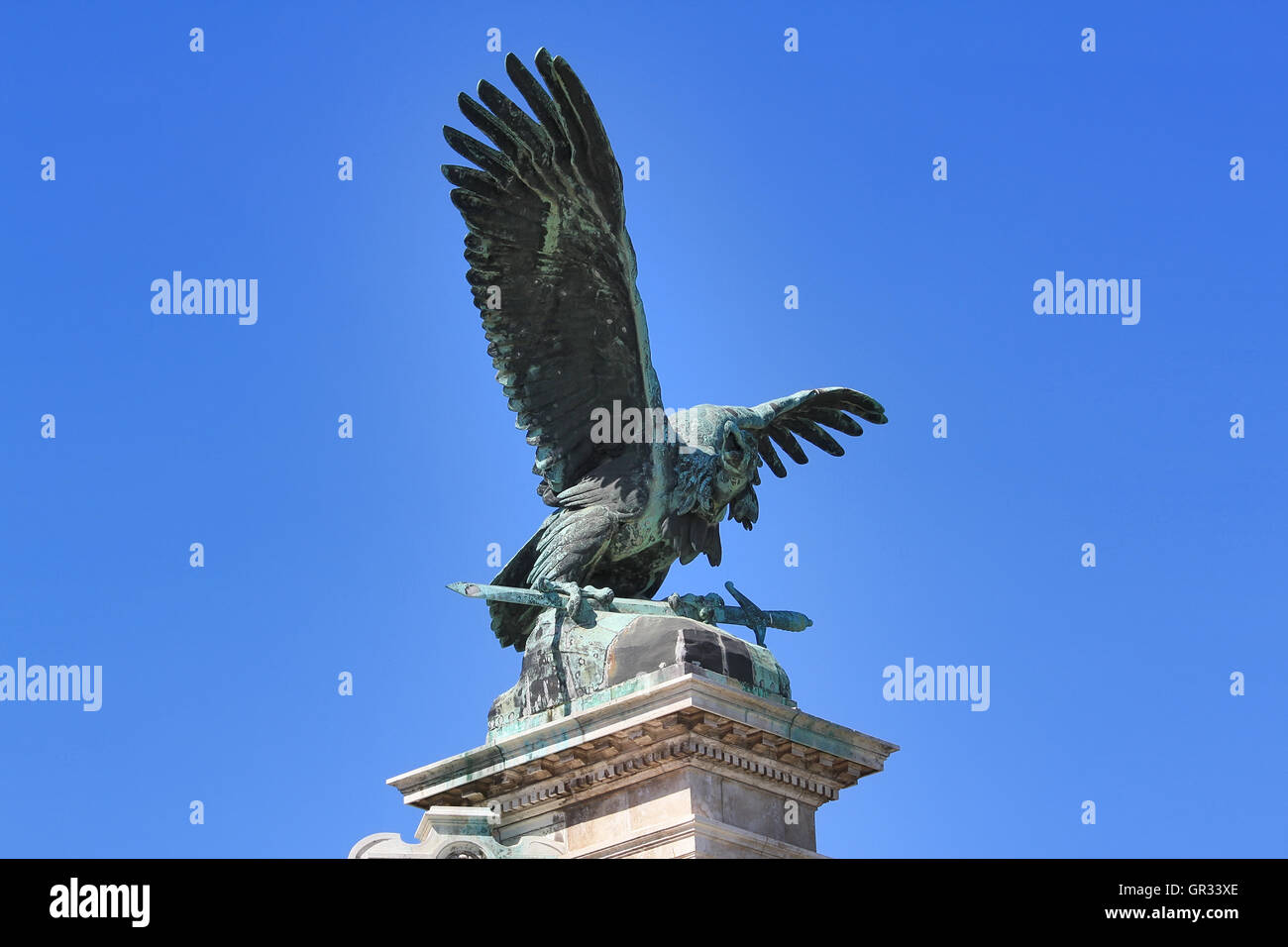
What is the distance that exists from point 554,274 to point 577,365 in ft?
2.87


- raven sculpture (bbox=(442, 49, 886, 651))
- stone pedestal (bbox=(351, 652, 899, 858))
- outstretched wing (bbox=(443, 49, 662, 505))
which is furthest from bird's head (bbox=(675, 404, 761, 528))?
stone pedestal (bbox=(351, 652, 899, 858))

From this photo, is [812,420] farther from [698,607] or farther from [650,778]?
[650,778]

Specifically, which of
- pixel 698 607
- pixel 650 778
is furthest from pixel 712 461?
pixel 650 778

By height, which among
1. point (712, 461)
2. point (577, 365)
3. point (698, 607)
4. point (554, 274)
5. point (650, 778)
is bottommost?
point (650, 778)

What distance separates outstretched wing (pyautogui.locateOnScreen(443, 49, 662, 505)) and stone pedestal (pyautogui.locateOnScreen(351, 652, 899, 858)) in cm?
280

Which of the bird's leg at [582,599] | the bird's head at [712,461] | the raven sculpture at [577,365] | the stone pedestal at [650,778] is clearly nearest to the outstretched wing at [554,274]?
the raven sculpture at [577,365]

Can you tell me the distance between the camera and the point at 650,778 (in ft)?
62.2

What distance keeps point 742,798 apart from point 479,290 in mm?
5392

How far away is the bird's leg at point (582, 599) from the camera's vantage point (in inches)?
790

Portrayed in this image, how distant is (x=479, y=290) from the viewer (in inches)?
832

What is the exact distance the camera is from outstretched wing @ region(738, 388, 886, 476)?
22.5 metres

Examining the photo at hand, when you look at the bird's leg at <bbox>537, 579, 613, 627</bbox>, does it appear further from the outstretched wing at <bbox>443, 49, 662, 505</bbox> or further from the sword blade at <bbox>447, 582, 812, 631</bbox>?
the outstretched wing at <bbox>443, 49, 662, 505</bbox>
